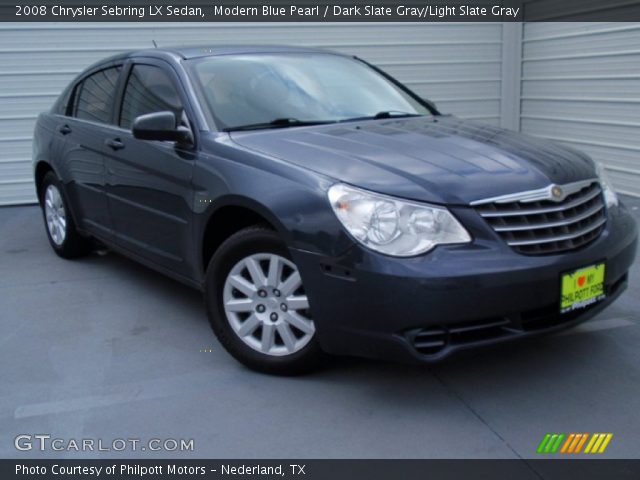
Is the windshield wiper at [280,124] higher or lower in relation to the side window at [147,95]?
lower

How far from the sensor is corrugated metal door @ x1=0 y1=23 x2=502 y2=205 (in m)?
8.04

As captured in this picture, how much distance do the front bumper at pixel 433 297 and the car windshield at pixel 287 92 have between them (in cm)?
113

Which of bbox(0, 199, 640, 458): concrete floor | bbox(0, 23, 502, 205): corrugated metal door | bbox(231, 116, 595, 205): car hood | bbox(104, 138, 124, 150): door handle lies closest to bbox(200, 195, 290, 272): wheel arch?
bbox(231, 116, 595, 205): car hood

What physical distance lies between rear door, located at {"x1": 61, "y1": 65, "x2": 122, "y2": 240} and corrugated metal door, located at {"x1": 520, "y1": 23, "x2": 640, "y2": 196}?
5246 mm

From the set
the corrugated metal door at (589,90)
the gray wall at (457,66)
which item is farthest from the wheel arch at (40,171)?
the corrugated metal door at (589,90)

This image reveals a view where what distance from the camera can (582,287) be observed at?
3084mm

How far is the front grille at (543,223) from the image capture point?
2914 millimetres

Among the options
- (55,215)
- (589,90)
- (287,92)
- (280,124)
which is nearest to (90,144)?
(55,215)

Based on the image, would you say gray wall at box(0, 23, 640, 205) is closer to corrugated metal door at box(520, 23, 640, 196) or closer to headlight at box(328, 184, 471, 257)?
corrugated metal door at box(520, 23, 640, 196)

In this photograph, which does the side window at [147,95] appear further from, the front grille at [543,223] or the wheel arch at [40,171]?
the front grille at [543,223]

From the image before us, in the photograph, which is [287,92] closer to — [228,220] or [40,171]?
[228,220]

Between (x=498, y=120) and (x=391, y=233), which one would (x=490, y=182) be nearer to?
(x=391, y=233)
